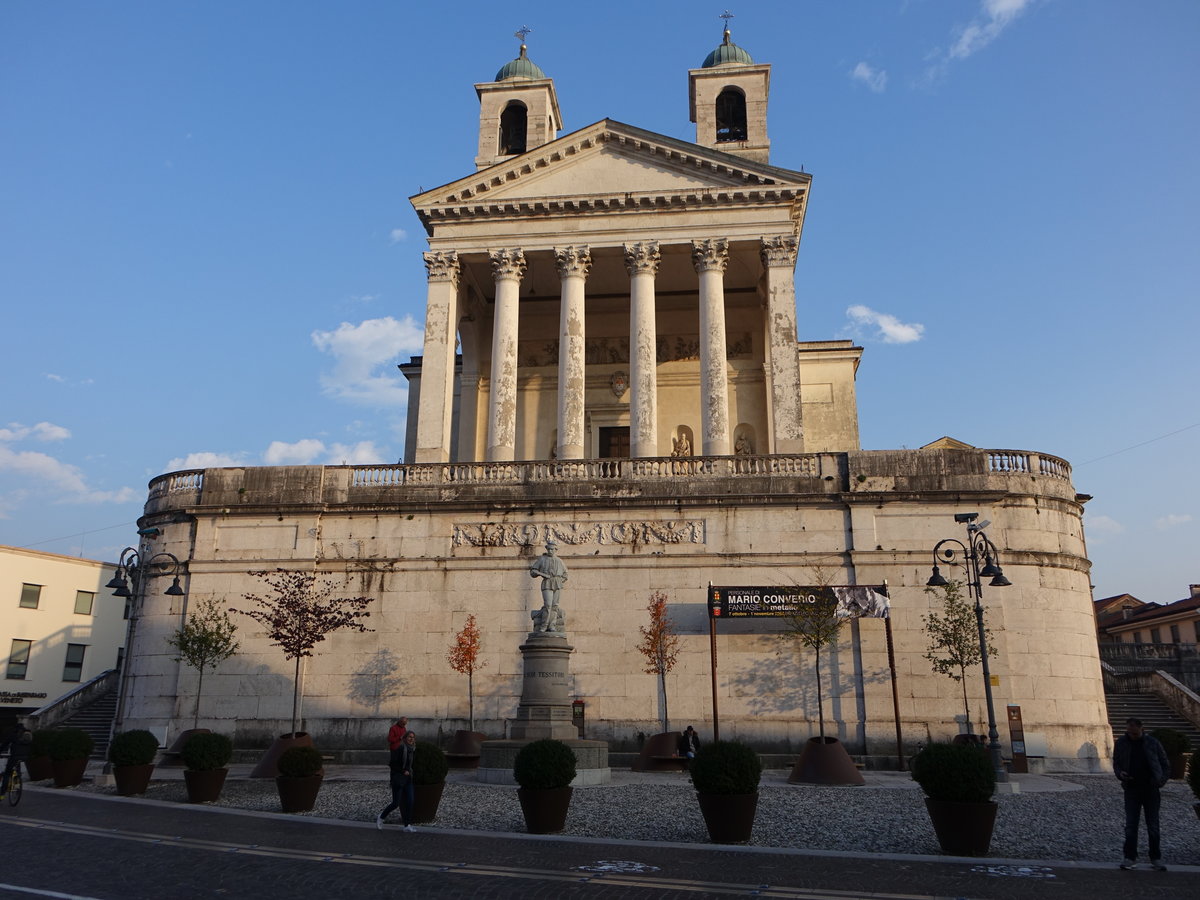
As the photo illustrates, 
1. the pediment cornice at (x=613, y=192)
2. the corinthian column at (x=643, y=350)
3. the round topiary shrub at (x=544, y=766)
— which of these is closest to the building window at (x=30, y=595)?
the pediment cornice at (x=613, y=192)

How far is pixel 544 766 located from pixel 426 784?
2.27 m

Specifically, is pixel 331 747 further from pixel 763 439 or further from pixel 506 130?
pixel 506 130

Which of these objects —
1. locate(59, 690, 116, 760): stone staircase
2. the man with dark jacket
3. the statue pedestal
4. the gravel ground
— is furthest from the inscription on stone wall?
the man with dark jacket

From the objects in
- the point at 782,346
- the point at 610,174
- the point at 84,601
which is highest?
the point at 610,174

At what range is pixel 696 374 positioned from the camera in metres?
45.4

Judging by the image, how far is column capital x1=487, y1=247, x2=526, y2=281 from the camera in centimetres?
3975

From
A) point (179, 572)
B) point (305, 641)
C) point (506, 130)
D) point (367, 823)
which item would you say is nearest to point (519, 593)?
point (305, 641)

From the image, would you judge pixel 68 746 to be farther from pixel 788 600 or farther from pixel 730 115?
pixel 730 115

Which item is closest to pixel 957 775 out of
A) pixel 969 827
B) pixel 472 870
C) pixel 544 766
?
pixel 969 827

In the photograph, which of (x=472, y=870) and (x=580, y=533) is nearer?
(x=472, y=870)

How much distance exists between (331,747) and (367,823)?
1446 cm

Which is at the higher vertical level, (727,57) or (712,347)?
(727,57)

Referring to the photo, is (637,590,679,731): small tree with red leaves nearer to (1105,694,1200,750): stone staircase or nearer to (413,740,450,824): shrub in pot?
(413,740,450,824): shrub in pot

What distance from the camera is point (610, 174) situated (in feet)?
132
